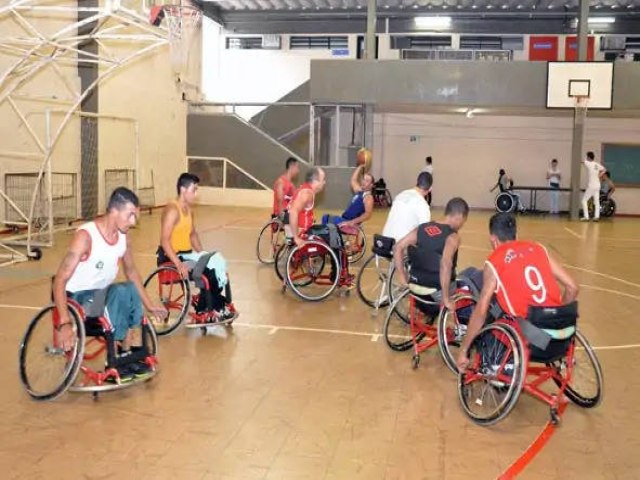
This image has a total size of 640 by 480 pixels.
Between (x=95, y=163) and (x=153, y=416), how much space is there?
10.8 metres

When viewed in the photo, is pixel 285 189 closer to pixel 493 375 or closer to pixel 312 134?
pixel 493 375

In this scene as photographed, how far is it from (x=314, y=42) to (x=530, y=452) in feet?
62.5

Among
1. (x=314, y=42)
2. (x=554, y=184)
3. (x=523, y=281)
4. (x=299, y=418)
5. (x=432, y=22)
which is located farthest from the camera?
(x=314, y=42)

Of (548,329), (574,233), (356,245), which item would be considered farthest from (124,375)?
(574,233)

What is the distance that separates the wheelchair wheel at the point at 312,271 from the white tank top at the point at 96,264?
280 cm

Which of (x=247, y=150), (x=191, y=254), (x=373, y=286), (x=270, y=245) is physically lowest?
(x=373, y=286)

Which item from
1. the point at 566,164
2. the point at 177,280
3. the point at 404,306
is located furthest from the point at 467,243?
the point at 566,164

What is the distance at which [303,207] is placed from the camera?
721cm

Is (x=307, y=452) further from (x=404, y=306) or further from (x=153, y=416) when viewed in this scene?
(x=404, y=306)

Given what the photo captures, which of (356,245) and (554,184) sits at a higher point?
(554,184)

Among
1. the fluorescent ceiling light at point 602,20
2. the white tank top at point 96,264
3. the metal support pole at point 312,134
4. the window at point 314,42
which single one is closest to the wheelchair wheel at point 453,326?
the white tank top at point 96,264

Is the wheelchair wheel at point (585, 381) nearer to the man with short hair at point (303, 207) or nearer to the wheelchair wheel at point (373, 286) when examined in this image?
the wheelchair wheel at point (373, 286)

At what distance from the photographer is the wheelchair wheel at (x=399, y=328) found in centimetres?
522

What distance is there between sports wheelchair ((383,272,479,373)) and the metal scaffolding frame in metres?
3.85
